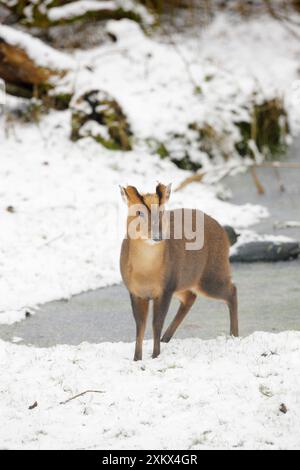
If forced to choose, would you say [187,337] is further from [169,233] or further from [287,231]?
[287,231]

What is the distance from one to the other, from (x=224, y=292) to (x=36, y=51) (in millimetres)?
8560

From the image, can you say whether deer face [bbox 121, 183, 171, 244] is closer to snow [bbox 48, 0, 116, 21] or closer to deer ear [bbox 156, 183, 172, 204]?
deer ear [bbox 156, 183, 172, 204]

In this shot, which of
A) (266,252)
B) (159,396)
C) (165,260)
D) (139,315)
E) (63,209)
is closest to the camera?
(159,396)

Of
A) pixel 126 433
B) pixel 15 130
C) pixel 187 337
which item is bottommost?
pixel 15 130

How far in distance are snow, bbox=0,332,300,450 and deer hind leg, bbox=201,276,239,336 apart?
27cm

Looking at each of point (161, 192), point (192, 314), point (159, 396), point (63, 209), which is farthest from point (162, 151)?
point (159, 396)

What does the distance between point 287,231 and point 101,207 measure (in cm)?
249

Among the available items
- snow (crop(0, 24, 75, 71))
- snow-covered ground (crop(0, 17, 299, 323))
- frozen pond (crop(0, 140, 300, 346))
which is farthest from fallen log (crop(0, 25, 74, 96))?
frozen pond (crop(0, 140, 300, 346))

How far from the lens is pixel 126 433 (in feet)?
16.3

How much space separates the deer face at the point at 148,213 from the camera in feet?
18.9

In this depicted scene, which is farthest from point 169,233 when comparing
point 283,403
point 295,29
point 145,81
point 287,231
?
point 295,29

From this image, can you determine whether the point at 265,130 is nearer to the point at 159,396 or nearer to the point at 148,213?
the point at 148,213

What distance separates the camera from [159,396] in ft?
17.9

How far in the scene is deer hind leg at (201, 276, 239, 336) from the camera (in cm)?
660
